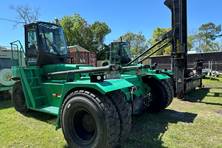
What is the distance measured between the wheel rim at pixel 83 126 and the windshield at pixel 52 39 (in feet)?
8.71

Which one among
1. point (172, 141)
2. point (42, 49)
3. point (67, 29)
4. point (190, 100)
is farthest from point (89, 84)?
point (67, 29)

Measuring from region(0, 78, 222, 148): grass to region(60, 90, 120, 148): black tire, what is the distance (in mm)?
486

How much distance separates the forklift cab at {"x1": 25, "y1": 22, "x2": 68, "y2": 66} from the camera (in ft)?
19.2

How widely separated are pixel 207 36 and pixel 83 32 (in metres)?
32.0

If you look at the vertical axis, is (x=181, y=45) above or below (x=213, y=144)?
above

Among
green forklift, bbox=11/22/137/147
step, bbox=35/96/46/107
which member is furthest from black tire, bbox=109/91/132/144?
step, bbox=35/96/46/107

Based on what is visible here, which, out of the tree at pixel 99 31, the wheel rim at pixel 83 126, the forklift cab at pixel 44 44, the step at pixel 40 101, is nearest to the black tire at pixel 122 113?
the wheel rim at pixel 83 126

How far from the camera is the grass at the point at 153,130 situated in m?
4.26

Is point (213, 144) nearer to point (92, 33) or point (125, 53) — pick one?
Result: point (125, 53)

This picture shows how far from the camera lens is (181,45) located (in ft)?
28.5

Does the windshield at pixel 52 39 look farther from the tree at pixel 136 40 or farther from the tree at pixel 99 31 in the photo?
the tree at pixel 136 40

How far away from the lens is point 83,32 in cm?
4072

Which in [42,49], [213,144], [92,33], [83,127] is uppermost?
[92,33]

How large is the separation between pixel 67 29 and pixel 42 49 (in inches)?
1371
